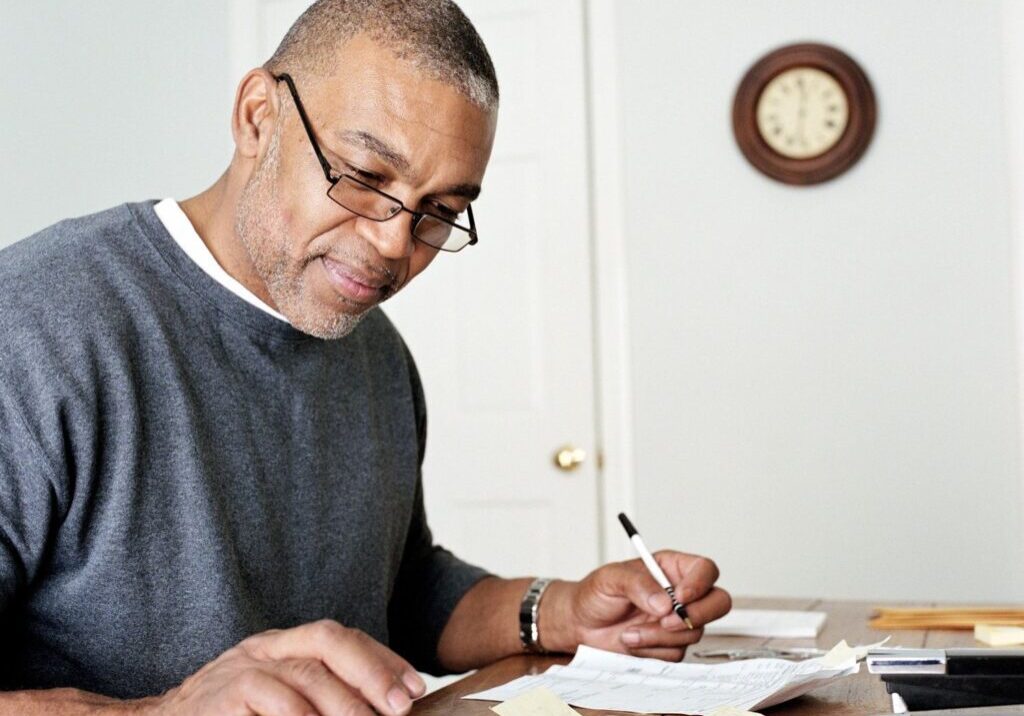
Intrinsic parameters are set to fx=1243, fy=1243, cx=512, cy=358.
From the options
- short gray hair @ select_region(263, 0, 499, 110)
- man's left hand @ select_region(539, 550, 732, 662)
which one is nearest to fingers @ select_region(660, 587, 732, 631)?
man's left hand @ select_region(539, 550, 732, 662)

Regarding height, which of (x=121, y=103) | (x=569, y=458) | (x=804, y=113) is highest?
(x=121, y=103)

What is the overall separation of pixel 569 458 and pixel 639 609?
2.04 metres

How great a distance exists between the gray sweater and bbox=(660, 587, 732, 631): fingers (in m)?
0.37

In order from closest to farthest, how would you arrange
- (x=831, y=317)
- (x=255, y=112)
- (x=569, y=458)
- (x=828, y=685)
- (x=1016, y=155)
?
1. (x=828, y=685)
2. (x=255, y=112)
3. (x=1016, y=155)
4. (x=831, y=317)
5. (x=569, y=458)

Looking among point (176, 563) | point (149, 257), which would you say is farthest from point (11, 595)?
point (149, 257)

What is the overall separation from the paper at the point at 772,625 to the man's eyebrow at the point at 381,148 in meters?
0.73

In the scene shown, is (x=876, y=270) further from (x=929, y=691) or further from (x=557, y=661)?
(x=929, y=691)

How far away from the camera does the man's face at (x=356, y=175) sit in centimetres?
129

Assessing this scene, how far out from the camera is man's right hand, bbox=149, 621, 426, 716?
86 centimetres

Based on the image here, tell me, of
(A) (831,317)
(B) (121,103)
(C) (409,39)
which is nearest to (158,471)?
(C) (409,39)

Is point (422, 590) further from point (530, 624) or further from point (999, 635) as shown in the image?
point (999, 635)

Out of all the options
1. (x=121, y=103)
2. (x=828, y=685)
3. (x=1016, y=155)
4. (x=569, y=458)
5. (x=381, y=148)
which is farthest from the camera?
(x=121, y=103)

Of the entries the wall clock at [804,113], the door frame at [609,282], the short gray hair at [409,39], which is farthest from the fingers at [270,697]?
the wall clock at [804,113]

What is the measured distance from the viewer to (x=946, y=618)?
5.20ft
